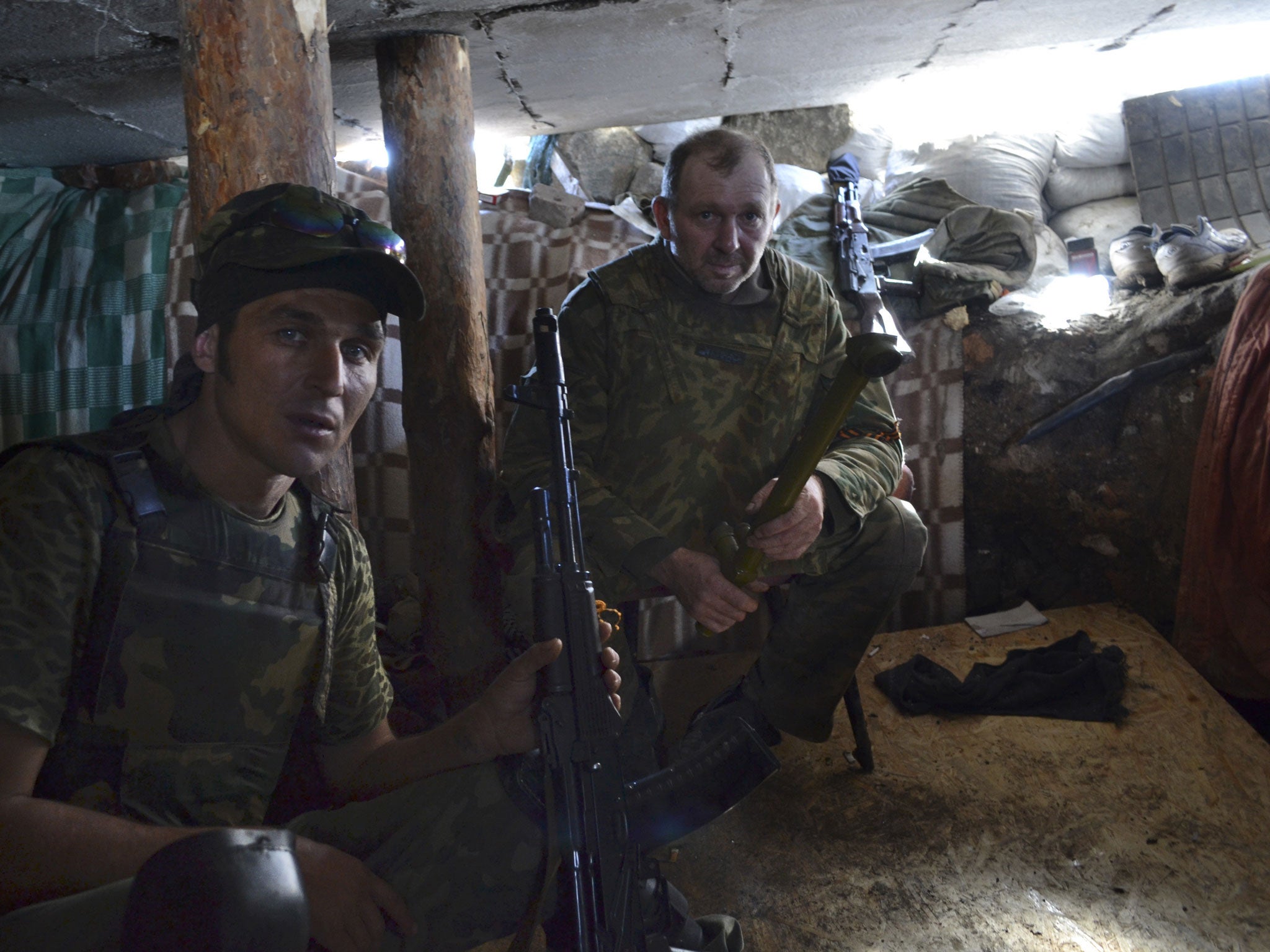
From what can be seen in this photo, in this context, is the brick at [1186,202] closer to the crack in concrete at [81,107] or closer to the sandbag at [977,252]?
the sandbag at [977,252]

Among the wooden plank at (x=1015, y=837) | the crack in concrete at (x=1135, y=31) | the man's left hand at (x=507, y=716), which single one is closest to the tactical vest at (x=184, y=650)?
the man's left hand at (x=507, y=716)

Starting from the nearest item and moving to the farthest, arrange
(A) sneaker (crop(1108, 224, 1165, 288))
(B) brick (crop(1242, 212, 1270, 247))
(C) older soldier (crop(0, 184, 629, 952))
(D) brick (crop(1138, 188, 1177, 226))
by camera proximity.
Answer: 1. (C) older soldier (crop(0, 184, 629, 952))
2. (A) sneaker (crop(1108, 224, 1165, 288))
3. (B) brick (crop(1242, 212, 1270, 247))
4. (D) brick (crop(1138, 188, 1177, 226))

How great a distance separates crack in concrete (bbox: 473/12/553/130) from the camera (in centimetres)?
273

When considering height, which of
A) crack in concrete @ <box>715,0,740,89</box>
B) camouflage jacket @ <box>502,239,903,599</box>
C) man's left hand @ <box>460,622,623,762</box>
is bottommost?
man's left hand @ <box>460,622,623,762</box>

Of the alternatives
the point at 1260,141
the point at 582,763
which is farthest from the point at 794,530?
the point at 1260,141

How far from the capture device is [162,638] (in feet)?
4.09

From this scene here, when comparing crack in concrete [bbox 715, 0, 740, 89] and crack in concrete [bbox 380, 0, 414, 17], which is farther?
crack in concrete [bbox 715, 0, 740, 89]

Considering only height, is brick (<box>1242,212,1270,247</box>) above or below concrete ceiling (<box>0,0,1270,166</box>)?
below

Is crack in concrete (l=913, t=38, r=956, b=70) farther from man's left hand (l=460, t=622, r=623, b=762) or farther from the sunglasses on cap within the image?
man's left hand (l=460, t=622, r=623, b=762)

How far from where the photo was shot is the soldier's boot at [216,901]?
2.38 ft

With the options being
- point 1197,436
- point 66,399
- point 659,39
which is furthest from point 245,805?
point 1197,436

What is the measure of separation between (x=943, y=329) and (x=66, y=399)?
3.73 m

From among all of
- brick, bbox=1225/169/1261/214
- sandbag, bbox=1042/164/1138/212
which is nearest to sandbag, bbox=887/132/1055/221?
sandbag, bbox=1042/164/1138/212

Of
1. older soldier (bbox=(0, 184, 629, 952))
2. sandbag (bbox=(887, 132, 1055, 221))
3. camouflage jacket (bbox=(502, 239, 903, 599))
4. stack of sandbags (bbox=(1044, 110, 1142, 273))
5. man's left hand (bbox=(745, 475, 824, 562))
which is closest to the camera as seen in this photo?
older soldier (bbox=(0, 184, 629, 952))
